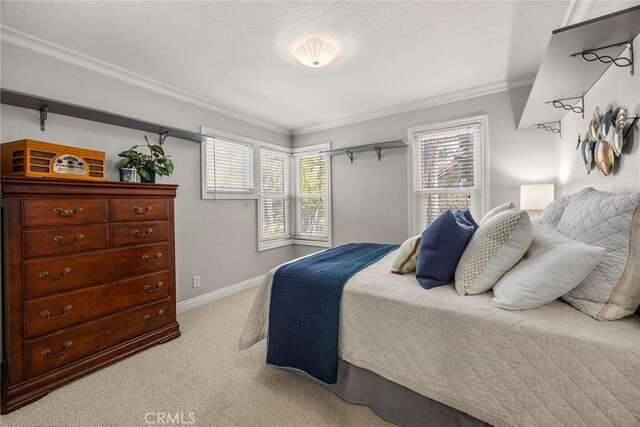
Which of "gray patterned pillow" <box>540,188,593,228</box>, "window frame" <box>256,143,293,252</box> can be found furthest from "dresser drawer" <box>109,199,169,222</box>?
"gray patterned pillow" <box>540,188,593,228</box>

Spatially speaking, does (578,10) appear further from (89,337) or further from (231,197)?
(89,337)

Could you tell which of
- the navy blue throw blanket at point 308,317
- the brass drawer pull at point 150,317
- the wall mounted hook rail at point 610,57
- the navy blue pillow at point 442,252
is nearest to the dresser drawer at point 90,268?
the brass drawer pull at point 150,317

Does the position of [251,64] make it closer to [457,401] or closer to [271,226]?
[271,226]

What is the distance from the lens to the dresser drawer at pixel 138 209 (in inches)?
83.0

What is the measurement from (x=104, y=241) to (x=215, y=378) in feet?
4.29

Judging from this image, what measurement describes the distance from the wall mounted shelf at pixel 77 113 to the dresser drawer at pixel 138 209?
2.61 feet

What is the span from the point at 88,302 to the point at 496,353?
2.53 metres

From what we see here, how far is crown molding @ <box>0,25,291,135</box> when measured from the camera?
6.54 ft

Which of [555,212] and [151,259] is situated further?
[151,259]

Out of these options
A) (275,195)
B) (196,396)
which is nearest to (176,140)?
(275,195)

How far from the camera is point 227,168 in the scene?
360 centimetres

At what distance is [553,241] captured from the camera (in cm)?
129

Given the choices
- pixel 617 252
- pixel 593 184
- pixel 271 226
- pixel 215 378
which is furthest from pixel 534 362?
pixel 271 226

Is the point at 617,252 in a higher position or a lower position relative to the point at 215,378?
higher
